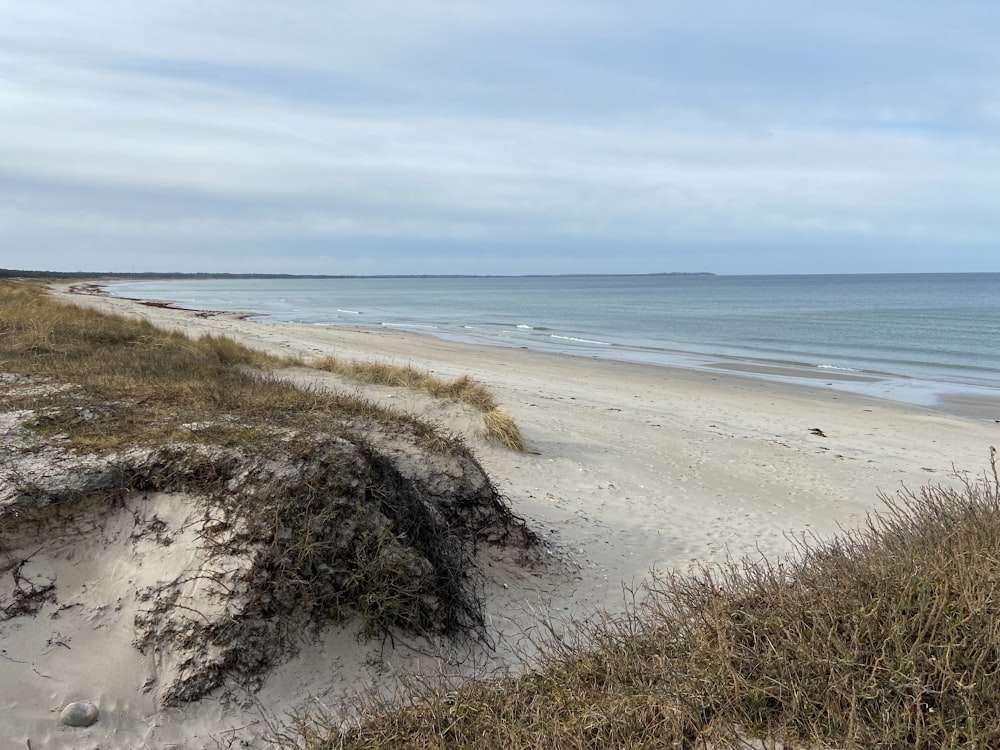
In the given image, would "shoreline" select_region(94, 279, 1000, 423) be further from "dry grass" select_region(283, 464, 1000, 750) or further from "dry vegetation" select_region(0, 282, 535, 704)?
"dry grass" select_region(283, 464, 1000, 750)

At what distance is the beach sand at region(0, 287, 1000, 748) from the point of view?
3.86m

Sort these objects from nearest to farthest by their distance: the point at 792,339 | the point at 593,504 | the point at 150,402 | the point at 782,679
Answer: the point at 782,679 < the point at 150,402 < the point at 593,504 < the point at 792,339

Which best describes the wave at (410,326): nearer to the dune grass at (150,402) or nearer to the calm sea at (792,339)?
the calm sea at (792,339)

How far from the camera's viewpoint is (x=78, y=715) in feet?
12.0

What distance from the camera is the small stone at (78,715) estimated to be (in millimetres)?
3639

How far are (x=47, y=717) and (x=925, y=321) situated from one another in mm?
51659

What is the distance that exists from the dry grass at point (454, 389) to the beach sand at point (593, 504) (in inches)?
10.1

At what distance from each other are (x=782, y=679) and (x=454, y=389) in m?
9.39

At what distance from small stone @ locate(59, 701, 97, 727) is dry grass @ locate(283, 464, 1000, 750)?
130cm

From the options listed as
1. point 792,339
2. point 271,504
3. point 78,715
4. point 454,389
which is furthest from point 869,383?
point 78,715

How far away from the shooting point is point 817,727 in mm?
2594

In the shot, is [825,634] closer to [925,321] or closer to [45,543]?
[45,543]

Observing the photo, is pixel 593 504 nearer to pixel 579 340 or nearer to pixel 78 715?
pixel 78 715

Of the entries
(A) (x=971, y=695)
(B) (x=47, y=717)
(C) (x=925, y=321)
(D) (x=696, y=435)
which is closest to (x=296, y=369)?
(D) (x=696, y=435)
